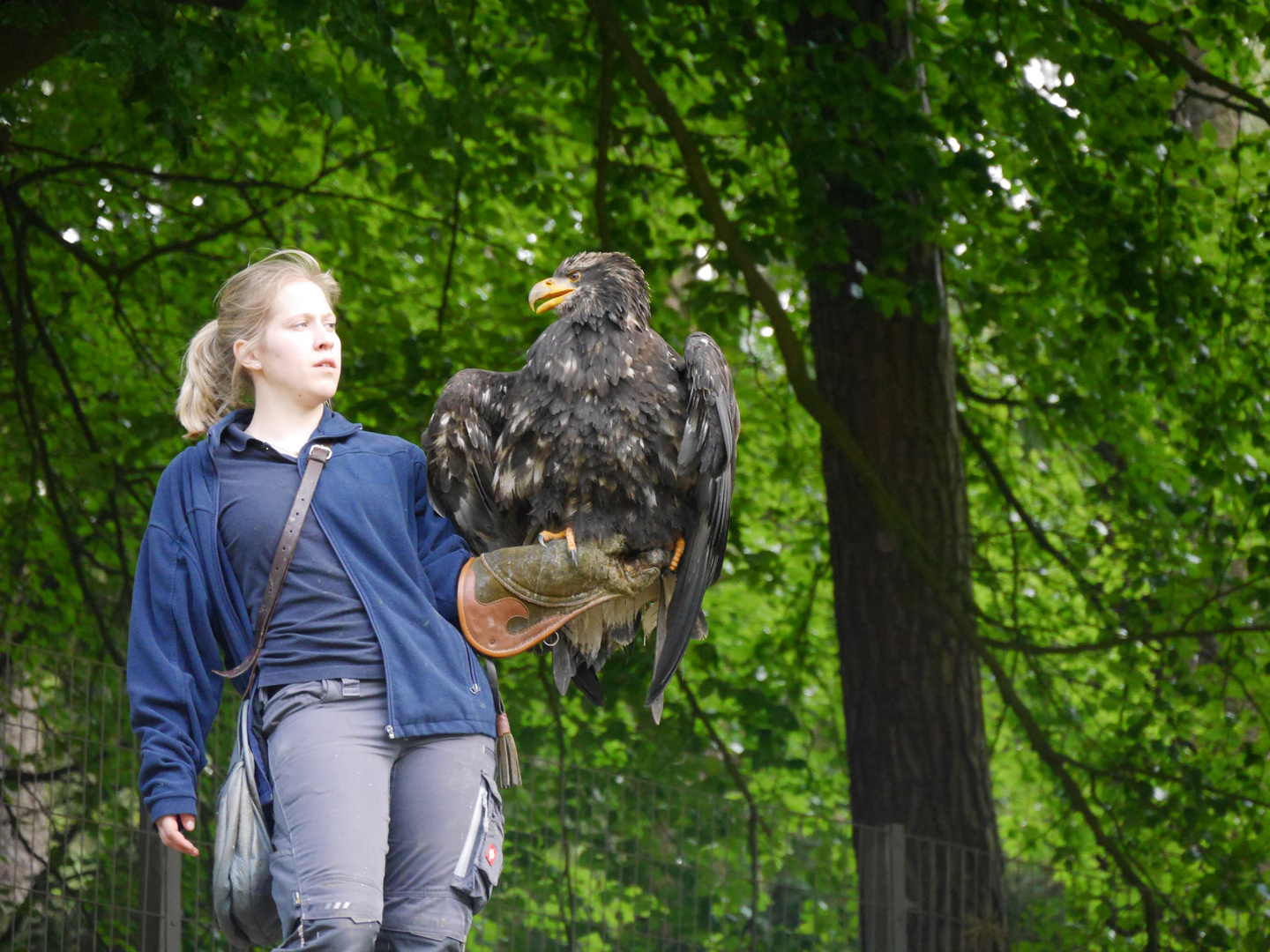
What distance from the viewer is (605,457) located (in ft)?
9.59

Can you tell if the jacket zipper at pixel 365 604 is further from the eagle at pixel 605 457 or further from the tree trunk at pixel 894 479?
the tree trunk at pixel 894 479

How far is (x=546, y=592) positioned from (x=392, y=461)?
0.40 metres

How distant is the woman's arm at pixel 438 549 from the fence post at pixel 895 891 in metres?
3.40

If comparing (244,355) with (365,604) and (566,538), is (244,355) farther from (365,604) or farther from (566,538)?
(566,538)

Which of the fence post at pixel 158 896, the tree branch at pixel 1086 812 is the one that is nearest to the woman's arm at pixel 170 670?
the fence post at pixel 158 896

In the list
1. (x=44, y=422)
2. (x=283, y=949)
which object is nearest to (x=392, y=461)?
(x=283, y=949)

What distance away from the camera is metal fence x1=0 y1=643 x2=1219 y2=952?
4.68m

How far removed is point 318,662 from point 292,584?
14 cm

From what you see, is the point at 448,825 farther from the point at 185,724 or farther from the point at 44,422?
the point at 44,422

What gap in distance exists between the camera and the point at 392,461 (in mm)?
2918

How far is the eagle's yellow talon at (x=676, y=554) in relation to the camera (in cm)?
299

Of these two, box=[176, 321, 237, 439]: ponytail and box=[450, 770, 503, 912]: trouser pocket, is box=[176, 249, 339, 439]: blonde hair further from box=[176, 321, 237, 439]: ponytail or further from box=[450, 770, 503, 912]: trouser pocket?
box=[450, 770, 503, 912]: trouser pocket

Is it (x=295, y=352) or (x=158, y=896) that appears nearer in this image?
(x=295, y=352)

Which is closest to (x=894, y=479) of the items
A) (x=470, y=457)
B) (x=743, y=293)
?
(x=743, y=293)
